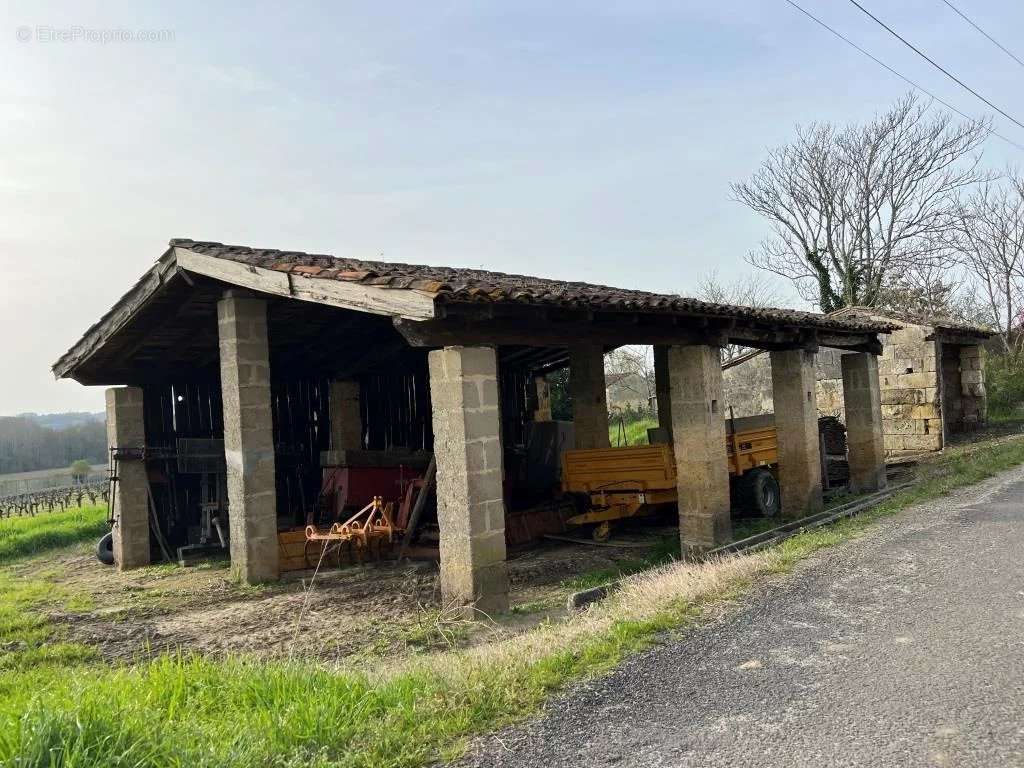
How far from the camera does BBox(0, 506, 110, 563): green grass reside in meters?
14.5

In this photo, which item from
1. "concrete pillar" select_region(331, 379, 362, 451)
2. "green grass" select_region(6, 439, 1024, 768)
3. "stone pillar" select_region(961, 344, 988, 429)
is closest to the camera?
"green grass" select_region(6, 439, 1024, 768)

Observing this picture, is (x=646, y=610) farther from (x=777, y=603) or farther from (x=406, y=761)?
(x=406, y=761)

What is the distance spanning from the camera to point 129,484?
11.6 metres

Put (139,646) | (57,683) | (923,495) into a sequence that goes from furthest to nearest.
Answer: (923,495) < (139,646) < (57,683)

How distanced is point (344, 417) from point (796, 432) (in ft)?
22.6

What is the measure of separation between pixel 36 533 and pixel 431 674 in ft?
45.5

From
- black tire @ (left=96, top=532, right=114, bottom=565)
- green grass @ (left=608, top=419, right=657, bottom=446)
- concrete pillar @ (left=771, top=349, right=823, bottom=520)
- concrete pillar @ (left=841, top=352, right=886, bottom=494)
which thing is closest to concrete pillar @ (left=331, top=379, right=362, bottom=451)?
black tire @ (left=96, top=532, right=114, bottom=565)

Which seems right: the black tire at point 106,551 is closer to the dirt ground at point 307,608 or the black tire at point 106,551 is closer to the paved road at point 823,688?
the dirt ground at point 307,608

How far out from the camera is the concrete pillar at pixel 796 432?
11.4m

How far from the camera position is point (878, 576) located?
618cm

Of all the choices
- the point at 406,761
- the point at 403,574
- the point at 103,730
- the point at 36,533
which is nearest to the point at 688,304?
the point at 403,574

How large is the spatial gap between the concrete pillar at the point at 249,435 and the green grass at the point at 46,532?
26.2 ft

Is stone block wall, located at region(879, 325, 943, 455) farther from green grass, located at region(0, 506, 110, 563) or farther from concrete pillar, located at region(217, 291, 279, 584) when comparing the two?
green grass, located at region(0, 506, 110, 563)

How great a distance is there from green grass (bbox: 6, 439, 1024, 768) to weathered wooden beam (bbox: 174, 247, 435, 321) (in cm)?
277
